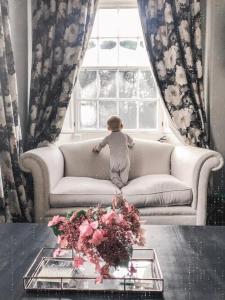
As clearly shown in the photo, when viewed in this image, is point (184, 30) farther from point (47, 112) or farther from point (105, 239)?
point (105, 239)

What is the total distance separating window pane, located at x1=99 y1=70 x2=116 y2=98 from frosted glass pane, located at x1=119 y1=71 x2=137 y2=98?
82 mm

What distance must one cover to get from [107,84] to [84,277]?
3.28 meters

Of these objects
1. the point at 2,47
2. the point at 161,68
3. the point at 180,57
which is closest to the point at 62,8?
the point at 2,47

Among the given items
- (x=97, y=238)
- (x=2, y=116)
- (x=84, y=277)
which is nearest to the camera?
(x=97, y=238)

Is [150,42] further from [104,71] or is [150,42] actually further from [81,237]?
[81,237]

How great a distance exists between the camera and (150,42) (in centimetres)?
410

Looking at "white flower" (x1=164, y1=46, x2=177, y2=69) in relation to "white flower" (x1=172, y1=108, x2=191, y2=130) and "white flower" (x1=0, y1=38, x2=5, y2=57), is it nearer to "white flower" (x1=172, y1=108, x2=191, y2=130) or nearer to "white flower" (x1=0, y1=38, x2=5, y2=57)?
"white flower" (x1=172, y1=108, x2=191, y2=130)

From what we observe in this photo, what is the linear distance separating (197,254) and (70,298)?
708 mm

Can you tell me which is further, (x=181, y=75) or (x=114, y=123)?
(x=181, y=75)

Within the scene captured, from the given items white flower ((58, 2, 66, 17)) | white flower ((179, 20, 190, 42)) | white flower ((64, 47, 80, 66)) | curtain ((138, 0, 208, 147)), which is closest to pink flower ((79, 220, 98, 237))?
curtain ((138, 0, 208, 147))

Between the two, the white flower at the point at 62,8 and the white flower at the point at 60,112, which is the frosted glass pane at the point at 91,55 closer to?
the white flower at the point at 62,8

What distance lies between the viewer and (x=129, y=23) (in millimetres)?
4484

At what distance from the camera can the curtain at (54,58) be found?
4.06m

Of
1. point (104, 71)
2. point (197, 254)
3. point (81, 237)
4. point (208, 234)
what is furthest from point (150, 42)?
point (81, 237)
